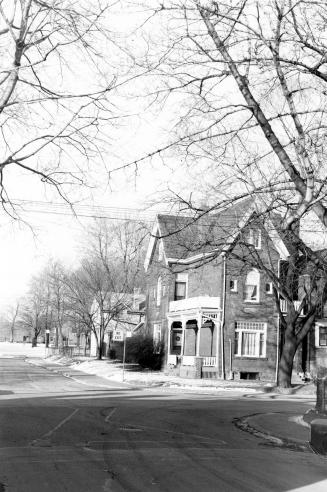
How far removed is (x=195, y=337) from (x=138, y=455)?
1179 inches

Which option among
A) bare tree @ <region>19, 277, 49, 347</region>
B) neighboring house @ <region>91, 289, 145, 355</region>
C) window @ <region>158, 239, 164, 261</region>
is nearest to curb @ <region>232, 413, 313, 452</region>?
window @ <region>158, 239, 164, 261</region>

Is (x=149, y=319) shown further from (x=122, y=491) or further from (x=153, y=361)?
(x=122, y=491)

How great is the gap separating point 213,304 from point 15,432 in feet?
83.2

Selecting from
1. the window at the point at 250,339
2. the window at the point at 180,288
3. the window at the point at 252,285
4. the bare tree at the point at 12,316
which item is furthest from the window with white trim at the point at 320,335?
the bare tree at the point at 12,316

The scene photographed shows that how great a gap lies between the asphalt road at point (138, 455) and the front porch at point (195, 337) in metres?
19.0

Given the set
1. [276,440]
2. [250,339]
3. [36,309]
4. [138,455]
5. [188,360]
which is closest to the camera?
[138,455]

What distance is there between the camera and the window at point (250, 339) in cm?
3616

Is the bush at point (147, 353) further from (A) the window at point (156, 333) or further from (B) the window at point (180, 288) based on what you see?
(B) the window at point (180, 288)

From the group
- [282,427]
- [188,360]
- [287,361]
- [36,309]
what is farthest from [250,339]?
[36,309]

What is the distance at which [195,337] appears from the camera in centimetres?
3900

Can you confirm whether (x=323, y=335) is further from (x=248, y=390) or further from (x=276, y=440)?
(x=276, y=440)

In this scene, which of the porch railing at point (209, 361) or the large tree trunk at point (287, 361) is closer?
the large tree trunk at point (287, 361)

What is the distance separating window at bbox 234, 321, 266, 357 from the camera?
36.2m

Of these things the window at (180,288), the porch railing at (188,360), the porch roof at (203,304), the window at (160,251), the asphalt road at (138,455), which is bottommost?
the asphalt road at (138,455)
